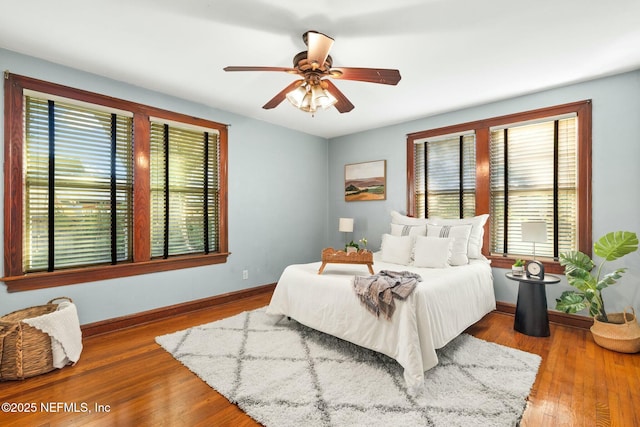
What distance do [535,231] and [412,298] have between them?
5.67 ft

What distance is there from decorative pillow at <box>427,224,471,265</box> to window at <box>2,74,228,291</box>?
8.94ft

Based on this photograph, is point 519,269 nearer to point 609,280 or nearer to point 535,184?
point 609,280

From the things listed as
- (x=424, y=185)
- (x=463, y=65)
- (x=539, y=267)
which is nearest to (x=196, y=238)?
(x=424, y=185)

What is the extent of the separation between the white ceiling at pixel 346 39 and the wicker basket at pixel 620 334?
2317mm

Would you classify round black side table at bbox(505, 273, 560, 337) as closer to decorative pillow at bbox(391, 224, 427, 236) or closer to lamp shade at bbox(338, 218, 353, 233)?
decorative pillow at bbox(391, 224, 427, 236)

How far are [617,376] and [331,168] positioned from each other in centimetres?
432

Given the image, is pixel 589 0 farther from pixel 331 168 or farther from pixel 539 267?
pixel 331 168

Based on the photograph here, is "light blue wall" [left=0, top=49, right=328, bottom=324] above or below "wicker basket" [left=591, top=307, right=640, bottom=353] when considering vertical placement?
above

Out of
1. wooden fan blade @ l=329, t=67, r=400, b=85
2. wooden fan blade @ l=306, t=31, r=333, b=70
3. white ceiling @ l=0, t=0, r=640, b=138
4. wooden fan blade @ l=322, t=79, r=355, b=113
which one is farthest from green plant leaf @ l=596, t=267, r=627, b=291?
wooden fan blade @ l=306, t=31, r=333, b=70

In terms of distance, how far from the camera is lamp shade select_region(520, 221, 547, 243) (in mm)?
2930

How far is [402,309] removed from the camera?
2164mm

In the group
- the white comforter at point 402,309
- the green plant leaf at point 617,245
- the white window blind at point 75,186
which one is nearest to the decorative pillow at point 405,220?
the white comforter at point 402,309

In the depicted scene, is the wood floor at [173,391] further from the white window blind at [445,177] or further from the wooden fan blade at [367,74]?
the wooden fan blade at [367,74]

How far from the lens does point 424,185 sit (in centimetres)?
429
